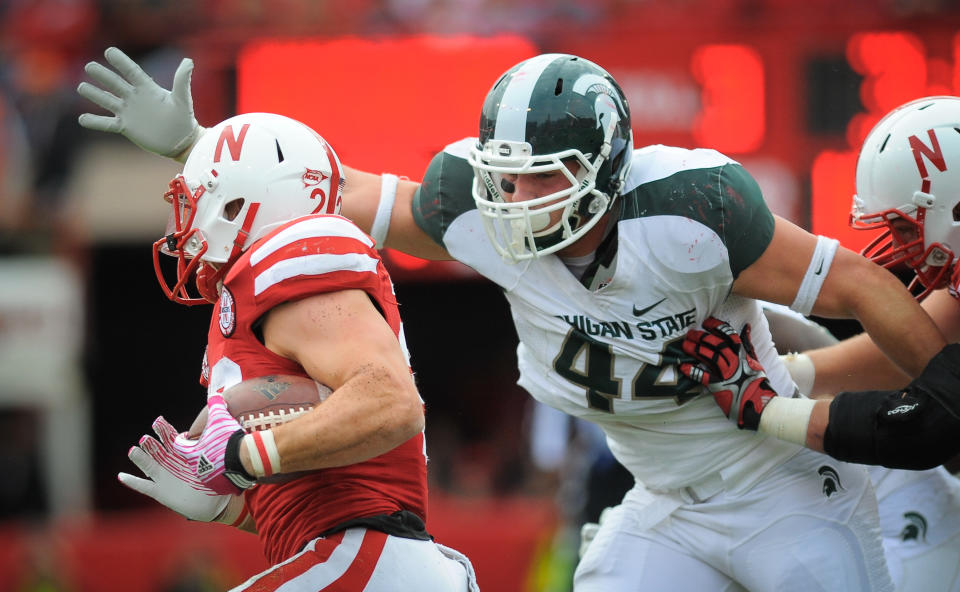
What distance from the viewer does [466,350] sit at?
11617mm

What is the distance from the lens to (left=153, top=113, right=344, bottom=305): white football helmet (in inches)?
117

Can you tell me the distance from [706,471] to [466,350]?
8.23m

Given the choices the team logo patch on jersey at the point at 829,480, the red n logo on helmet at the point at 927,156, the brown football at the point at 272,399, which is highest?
the red n logo on helmet at the point at 927,156

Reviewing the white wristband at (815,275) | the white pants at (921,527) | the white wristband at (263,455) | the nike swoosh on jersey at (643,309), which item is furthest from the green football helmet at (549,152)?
the white pants at (921,527)

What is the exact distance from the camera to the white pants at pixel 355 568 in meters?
2.72

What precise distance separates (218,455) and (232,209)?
648 millimetres

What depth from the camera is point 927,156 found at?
11.3 feet

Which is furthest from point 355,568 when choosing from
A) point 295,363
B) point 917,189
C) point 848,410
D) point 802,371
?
point 917,189

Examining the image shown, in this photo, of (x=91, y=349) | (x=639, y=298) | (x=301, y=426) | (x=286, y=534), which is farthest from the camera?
(x=91, y=349)

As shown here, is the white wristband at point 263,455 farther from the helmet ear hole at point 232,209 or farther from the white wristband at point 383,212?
the white wristband at point 383,212

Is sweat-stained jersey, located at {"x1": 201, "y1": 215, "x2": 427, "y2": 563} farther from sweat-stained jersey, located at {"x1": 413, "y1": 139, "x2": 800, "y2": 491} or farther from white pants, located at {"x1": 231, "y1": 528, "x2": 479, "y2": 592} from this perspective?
sweat-stained jersey, located at {"x1": 413, "y1": 139, "x2": 800, "y2": 491}

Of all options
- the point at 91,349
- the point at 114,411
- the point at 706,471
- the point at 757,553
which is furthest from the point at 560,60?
the point at 114,411

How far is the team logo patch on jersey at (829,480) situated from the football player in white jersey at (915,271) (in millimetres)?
413

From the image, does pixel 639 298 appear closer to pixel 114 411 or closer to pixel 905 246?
pixel 905 246
